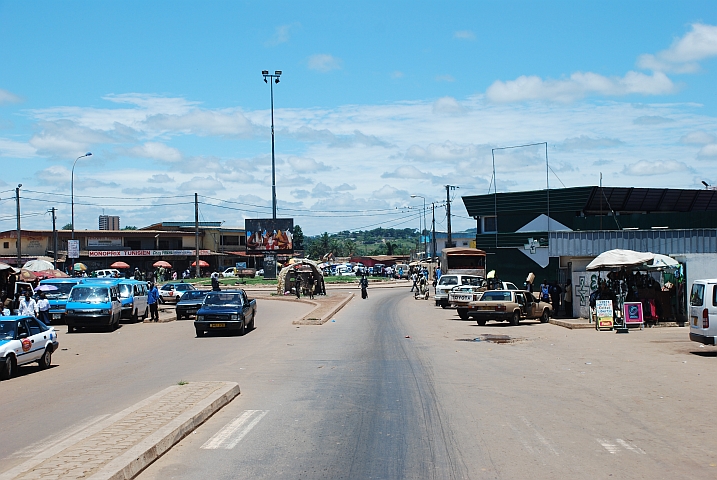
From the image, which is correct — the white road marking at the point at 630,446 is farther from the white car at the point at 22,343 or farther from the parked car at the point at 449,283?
the parked car at the point at 449,283

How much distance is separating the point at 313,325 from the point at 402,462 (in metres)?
22.3

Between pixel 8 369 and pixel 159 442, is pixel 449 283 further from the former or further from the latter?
pixel 159 442

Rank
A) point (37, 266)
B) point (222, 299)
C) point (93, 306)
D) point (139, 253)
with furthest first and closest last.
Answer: point (139, 253), point (37, 266), point (93, 306), point (222, 299)

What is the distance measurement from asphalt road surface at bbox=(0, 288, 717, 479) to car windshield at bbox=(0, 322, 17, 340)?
0.99 metres

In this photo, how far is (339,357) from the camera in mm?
19000

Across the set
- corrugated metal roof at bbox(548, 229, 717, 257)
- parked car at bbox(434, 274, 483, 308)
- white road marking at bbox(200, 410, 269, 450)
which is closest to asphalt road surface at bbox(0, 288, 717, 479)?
white road marking at bbox(200, 410, 269, 450)

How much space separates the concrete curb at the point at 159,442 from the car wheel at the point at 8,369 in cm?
675

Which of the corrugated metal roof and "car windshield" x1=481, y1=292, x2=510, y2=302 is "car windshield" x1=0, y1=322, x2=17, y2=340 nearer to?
"car windshield" x1=481, y1=292, x2=510, y2=302

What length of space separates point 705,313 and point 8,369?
52.4ft

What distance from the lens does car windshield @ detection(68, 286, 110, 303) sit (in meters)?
29.4

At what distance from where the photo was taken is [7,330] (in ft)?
55.8

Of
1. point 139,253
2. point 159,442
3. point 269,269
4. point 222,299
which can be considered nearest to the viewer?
point 159,442

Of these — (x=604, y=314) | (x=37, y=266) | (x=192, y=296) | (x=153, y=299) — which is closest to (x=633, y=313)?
(x=604, y=314)

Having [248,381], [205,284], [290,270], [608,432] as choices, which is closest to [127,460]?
[608,432]
